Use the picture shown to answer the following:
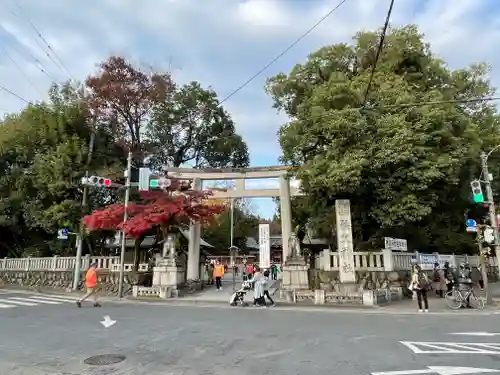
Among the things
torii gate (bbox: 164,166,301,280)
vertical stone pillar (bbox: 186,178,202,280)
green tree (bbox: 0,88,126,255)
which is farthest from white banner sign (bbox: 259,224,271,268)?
green tree (bbox: 0,88,126,255)

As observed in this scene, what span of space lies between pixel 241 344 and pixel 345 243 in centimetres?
1194

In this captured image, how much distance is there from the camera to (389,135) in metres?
17.9

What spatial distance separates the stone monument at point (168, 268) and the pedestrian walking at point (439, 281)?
12.3 meters

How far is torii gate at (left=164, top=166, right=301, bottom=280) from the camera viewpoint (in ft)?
82.5

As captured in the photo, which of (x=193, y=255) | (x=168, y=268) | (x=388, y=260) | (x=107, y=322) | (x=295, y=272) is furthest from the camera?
(x=193, y=255)

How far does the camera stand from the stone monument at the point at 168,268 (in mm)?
20047

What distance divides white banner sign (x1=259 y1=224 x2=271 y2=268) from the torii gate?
449cm

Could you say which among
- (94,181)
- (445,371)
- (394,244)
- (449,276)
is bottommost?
(445,371)

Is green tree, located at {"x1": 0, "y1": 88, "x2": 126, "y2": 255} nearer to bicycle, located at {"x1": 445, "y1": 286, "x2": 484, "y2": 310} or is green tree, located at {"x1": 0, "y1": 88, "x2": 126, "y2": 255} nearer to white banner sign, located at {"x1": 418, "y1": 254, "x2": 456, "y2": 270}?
white banner sign, located at {"x1": 418, "y1": 254, "x2": 456, "y2": 270}

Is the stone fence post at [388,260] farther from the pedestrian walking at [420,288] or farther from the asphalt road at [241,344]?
the asphalt road at [241,344]

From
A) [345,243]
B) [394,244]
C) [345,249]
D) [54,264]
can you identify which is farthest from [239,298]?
[54,264]

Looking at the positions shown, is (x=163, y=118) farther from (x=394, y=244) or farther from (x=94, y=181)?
(x=394, y=244)

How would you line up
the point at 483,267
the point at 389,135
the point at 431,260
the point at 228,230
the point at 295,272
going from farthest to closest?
the point at 228,230 → the point at 431,260 → the point at 295,272 → the point at 389,135 → the point at 483,267

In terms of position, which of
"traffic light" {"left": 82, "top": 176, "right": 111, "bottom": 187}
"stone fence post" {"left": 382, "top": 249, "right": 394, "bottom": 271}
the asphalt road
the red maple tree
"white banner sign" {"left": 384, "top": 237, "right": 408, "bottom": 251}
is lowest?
the asphalt road
